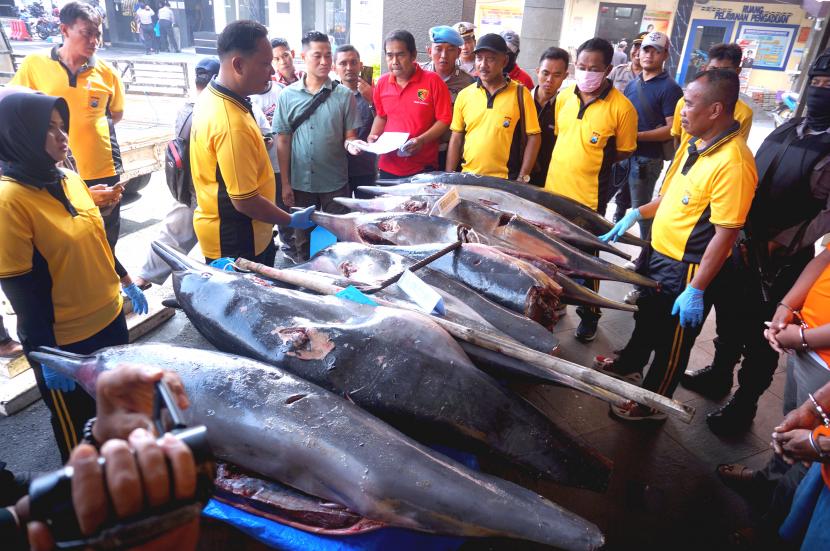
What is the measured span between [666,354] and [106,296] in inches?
134

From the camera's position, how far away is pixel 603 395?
197 cm

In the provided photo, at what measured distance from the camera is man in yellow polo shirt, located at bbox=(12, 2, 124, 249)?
4258 mm

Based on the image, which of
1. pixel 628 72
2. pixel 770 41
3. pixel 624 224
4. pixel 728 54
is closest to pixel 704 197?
pixel 624 224

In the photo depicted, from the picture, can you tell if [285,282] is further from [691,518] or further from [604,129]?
[604,129]

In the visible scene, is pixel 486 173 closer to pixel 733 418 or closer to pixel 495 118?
pixel 495 118

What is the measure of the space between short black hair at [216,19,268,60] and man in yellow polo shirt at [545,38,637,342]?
2697 millimetres

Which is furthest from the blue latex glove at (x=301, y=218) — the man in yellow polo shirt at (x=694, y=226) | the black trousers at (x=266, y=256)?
the man in yellow polo shirt at (x=694, y=226)

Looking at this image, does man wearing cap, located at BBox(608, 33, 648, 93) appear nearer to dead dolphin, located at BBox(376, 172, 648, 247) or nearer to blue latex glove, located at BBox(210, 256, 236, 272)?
dead dolphin, located at BBox(376, 172, 648, 247)

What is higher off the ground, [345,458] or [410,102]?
[410,102]

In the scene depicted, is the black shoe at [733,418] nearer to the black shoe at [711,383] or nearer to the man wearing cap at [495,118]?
the black shoe at [711,383]

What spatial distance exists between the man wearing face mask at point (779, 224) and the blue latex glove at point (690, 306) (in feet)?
2.17

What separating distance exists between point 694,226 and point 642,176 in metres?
3.53

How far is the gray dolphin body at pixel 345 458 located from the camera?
1509mm

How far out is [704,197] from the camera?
298 centimetres
